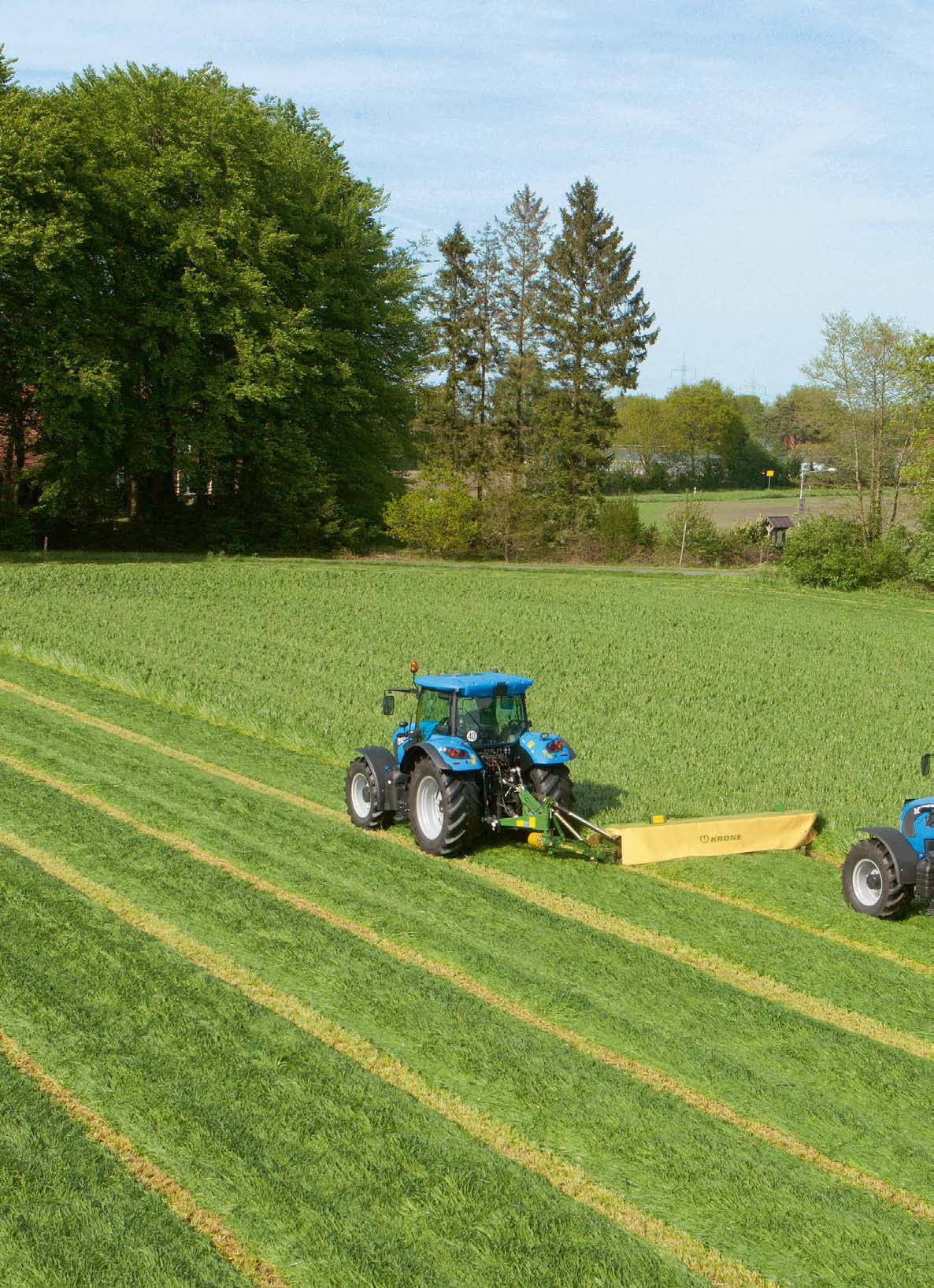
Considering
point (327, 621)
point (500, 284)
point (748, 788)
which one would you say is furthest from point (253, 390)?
point (748, 788)

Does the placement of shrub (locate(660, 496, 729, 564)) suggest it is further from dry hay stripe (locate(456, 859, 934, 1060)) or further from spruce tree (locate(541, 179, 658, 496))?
dry hay stripe (locate(456, 859, 934, 1060))

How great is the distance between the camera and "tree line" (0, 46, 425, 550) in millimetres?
41219

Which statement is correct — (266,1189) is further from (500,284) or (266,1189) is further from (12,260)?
(500,284)

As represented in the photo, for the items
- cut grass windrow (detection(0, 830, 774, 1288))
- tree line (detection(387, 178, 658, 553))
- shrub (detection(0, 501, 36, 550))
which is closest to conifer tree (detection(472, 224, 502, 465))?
tree line (detection(387, 178, 658, 553))

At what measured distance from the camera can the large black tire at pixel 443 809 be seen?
11.2 m

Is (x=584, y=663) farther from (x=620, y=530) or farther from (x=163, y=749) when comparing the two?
(x=620, y=530)

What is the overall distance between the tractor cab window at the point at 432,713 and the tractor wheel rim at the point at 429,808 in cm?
54

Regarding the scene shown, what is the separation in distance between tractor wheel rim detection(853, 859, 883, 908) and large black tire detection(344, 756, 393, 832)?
471cm

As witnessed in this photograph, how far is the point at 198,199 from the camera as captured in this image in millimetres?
47969

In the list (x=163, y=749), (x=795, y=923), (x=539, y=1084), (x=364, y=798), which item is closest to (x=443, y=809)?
(x=364, y=798)

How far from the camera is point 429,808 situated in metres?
11.8

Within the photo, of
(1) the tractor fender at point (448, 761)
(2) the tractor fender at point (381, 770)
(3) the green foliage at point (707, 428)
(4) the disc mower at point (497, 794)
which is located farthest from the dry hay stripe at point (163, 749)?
(3) the green foliage at point (707, 428)

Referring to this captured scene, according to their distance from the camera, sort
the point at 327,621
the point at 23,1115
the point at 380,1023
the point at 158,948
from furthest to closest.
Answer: the point at 327,621 → the point at 158,948 → the point at 380,1023 → the point at 23,1115

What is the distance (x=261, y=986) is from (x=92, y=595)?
988 inches
